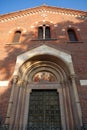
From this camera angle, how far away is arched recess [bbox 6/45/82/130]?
22.1ft

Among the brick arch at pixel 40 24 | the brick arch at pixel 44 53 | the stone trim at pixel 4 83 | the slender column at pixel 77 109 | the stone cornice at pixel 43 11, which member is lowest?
the slender column at pixel 77 109

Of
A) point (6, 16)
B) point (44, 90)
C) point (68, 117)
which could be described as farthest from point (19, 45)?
point (68, 117)

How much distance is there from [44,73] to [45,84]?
1.00 metres

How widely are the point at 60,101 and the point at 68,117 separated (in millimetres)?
950

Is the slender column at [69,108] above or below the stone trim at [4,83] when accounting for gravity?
below

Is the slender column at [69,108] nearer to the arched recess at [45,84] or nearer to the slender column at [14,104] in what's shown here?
the arched recess at [45,84]

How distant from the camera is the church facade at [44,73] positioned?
686 centimetres

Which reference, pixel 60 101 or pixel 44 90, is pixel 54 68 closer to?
pixel 44 90

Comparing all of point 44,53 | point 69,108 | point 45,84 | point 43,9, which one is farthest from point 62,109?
point 43,9

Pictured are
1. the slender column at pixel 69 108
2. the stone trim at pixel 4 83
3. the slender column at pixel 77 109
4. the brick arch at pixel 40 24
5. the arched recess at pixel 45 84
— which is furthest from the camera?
the brick arch at pixel 40 24

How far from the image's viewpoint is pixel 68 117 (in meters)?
6.94

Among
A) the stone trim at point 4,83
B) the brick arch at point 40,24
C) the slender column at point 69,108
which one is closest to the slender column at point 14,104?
the stone trim at point 4,83

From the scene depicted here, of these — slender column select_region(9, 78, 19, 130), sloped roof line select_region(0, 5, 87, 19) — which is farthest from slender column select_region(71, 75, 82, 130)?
sloped roof line select_region(0, 5, 87, 19)

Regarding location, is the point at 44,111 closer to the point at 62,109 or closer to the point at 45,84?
the point at 62,109
